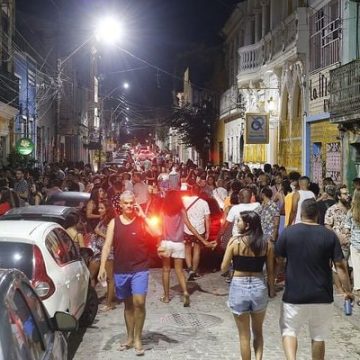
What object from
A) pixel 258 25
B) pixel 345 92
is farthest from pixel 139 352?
pixel 258 25

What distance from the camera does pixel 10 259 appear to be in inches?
261

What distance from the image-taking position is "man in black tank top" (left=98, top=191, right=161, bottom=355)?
7316 millimetres

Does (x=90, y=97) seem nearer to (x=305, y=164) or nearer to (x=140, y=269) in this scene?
(x=305, y=164)

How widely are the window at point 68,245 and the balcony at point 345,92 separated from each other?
34.4 feet

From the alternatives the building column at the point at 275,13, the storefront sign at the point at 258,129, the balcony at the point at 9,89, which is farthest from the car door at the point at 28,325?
the building column at the point at 275,13

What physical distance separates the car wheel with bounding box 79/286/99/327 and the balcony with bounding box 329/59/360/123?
1012 centimetres

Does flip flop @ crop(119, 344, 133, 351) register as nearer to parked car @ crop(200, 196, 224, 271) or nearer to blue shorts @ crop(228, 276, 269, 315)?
blue shorts @ crop(228, 276, 269, 315)

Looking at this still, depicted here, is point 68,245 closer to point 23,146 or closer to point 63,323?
point 63,323

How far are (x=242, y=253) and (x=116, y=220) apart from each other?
5.87 feet

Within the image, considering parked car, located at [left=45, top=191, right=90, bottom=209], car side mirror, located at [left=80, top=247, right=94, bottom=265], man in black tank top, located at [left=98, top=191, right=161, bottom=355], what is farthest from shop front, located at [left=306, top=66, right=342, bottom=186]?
man in black tank top, located at [left=98, top=191, right=161, bottom=355]

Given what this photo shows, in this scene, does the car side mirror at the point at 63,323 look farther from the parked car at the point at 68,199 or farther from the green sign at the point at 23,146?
the green sign at the point at 23,146

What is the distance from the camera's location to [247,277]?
6.27m

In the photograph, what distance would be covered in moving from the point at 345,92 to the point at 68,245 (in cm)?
1149

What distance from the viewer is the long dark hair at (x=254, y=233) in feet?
20.7
